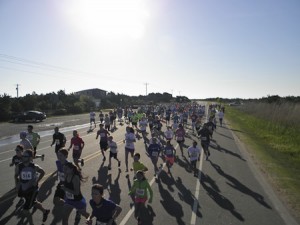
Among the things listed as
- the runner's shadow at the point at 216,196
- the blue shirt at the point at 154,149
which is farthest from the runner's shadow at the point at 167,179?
the runner's shadow at the point at 216,196

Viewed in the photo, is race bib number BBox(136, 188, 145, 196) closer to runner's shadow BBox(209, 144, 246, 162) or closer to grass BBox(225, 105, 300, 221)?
grass BBox(225, 105, 300, 221)

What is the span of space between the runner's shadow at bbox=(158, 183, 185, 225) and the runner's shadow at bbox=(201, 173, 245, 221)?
56.4 inches

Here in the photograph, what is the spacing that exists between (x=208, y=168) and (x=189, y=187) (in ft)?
11.7

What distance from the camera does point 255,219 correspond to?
9016 mm

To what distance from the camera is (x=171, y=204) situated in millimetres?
9883

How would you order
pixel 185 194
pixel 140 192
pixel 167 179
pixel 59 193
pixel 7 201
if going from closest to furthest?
pixel 59 193 < pixel 140 192 < pixel 7 201 < pixel 185 194 < pixel 167 179

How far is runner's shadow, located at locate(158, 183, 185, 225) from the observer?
8934 mm

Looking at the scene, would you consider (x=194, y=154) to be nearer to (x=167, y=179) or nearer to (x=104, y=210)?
(x=167, y=179)

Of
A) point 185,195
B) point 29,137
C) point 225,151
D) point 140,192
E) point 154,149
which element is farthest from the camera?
point 225,151

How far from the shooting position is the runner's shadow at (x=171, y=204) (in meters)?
8.93

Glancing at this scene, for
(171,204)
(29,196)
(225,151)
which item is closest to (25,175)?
(29,196)

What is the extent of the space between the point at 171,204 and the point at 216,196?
6.31 ft

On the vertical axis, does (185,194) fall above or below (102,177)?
below

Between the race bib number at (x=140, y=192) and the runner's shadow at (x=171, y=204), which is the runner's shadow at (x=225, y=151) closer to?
the runner's shadow at (x=171, y=204)
